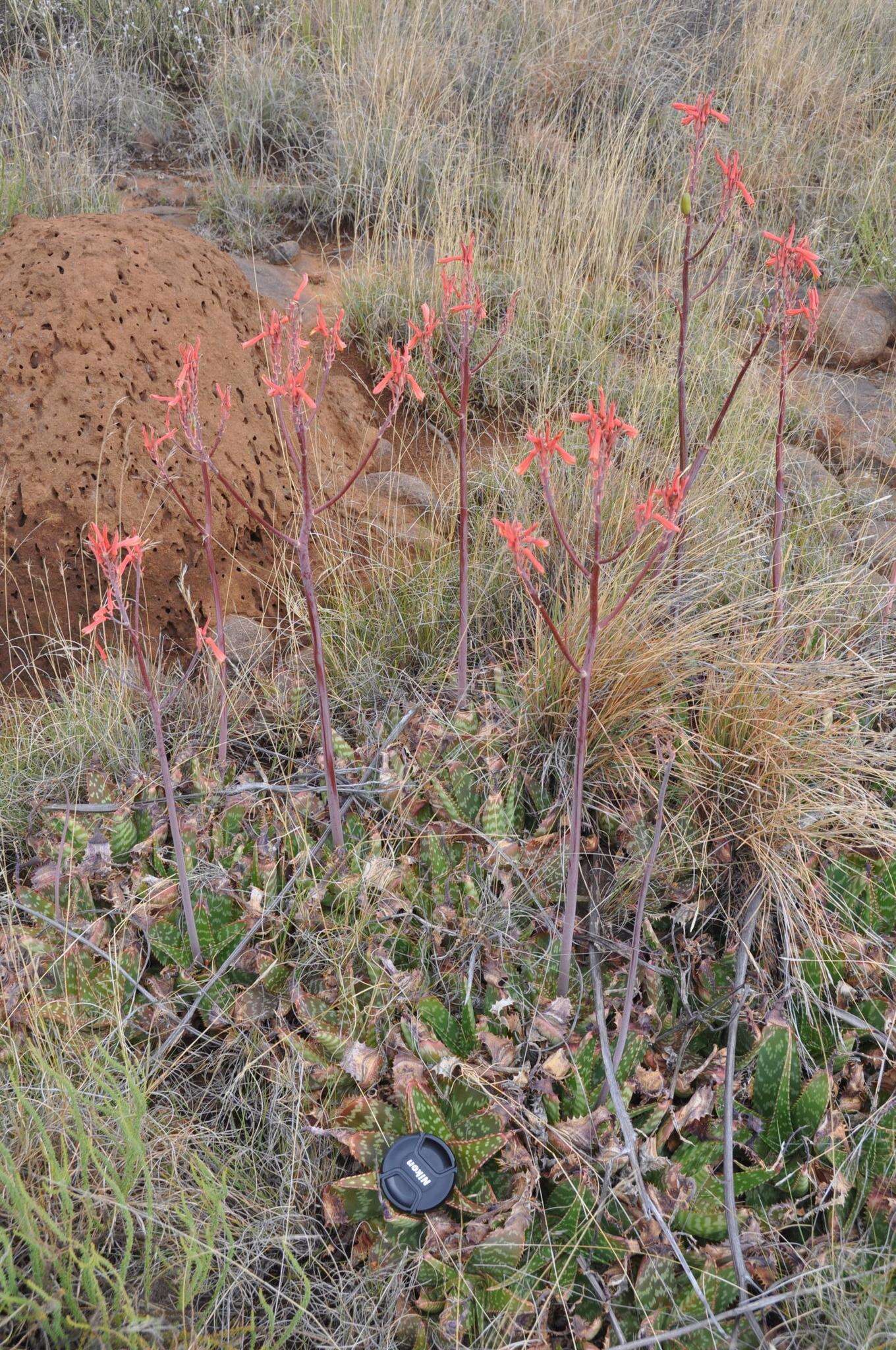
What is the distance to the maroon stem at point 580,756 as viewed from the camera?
1.58 metres

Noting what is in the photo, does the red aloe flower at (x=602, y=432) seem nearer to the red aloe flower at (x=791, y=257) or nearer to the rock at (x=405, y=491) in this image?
the red aloe flower at (x=791, y=257)

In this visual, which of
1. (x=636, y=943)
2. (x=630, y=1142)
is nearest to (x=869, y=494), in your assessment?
(x=636, y=943)

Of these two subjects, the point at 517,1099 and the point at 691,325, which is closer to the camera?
the point at 517,1099

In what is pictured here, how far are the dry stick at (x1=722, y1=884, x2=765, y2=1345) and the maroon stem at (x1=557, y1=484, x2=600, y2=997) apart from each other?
0.35 meters

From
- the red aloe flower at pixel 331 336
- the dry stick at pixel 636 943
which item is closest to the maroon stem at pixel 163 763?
the red aloe flower at pixel 331 336

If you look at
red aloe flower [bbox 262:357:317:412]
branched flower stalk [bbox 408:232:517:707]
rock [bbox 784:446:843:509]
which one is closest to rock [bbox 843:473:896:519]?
rock [bbox 784:446:843:509]

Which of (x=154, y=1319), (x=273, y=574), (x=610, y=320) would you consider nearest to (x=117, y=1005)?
(x=154, y=1319)

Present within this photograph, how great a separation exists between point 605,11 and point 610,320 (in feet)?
10.1

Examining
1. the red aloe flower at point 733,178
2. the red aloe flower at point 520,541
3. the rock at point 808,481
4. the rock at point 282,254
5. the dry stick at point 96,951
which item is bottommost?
the dry stick at point 96,951

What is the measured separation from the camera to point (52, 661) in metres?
2.73

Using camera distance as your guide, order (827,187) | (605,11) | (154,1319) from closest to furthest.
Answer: (154,1319) → (827,187) → (605,11)

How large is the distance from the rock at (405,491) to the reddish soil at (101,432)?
7.7 inches

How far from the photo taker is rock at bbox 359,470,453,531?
3.24 metres

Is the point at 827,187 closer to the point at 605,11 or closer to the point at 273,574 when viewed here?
the point at 605,11
